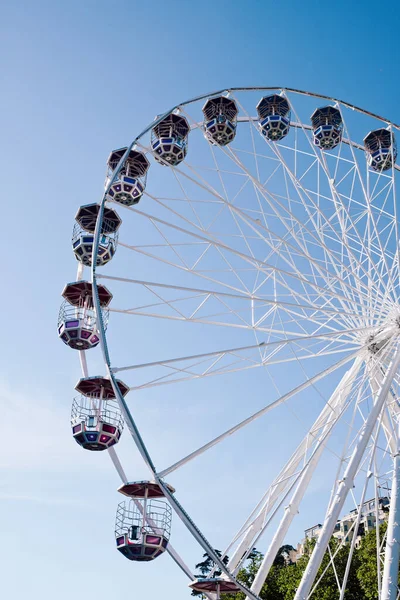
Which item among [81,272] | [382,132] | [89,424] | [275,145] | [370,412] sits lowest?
[370,412]

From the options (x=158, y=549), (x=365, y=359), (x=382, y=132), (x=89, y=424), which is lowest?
(x=158, y=549)

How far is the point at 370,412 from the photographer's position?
1977 centimetres

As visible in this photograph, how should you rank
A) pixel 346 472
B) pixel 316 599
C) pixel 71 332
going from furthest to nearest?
1. pixel 316 599
2. pixel 71 332
3. pixel 346 472

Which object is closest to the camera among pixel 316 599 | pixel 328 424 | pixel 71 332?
pixel 328 424

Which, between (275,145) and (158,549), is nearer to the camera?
(158,549)

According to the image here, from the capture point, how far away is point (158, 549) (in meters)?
19.6

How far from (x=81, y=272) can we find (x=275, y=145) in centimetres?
797

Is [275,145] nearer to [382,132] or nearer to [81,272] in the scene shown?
[382,132]

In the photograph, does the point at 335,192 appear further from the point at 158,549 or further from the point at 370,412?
the point at 158,549

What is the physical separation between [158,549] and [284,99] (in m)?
16.3

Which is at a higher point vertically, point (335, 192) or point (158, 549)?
point (335, 192)

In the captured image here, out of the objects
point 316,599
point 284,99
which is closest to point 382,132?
point 284,99

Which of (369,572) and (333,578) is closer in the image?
(369,572)

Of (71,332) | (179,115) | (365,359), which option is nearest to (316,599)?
(365,359)
